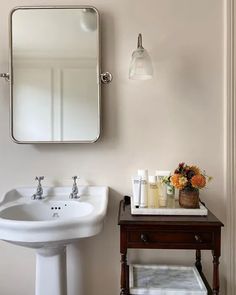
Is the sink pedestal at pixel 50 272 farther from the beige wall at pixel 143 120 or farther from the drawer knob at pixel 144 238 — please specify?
the drawer knob at pixel 144 238

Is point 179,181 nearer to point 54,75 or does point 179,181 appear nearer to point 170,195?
point 170,195

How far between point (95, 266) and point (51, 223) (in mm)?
607

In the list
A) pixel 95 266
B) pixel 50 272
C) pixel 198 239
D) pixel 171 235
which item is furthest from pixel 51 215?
pixel 198 239

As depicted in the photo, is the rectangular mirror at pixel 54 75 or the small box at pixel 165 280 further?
the rectangular mirror at pixel 54 75

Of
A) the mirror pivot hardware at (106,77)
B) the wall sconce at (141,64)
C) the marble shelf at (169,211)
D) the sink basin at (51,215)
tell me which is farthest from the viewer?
the mirror pivot hardware at (106,77)

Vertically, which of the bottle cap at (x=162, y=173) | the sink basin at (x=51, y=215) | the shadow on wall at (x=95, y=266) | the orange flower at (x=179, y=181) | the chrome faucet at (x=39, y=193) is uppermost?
the bottle cap at (x=162, y=173)

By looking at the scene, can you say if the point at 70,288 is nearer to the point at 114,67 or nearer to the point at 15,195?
the point at 15,195

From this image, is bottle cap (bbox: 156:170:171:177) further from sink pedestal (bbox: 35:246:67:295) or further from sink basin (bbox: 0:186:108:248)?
sink pedestal (bbox: 35:246:67:295)

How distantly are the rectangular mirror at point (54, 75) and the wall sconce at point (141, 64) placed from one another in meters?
0.22

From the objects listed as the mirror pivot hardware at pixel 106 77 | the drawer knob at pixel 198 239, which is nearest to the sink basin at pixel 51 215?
the drawer knob at pixel 198 239

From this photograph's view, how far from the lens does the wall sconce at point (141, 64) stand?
4.96 feet

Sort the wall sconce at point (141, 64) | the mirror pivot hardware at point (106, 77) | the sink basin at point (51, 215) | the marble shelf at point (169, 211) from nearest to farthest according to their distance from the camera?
the sink basin at point (51, 215)
the marble shelf at point (169, 211)
the wall sconce at point (141, 64)
the mirror pivot hardware at point (106, 77)

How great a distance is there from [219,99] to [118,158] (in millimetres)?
642

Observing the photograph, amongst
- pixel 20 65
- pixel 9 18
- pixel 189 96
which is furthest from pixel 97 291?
pixel 9 18
